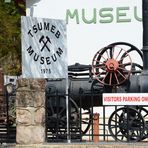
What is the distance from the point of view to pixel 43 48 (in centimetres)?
1190

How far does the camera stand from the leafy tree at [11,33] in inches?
1040

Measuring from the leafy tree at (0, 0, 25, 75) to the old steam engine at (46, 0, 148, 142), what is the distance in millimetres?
10401

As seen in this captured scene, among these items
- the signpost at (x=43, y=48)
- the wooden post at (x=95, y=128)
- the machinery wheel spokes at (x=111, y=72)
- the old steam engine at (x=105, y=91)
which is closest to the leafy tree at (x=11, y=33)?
the old steam engine at (x=105, y=91)

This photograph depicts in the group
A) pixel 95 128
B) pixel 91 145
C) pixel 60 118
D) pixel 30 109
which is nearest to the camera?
pixel 30 109

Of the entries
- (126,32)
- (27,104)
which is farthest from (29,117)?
(126,32)

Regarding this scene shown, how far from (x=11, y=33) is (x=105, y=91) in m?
12.6

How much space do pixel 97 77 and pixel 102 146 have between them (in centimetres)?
386

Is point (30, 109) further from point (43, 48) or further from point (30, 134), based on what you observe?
point (43, 48)

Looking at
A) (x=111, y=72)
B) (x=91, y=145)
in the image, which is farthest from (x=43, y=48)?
(x=111, y=72)

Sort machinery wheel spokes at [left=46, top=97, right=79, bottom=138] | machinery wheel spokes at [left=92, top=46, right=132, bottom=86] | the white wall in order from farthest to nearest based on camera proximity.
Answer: the white wall → machinery wheel spokes at [left=92, top=46, right=132, bottom=86] → machinery wheel spokes at [left=46, top=97, right=79, bottom=138]

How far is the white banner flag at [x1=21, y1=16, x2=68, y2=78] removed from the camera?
11828 millimetres

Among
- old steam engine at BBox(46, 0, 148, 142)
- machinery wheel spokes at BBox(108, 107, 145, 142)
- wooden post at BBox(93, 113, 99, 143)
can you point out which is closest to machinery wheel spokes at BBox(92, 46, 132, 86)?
old steam engine at BBox(46, 0, 148, 142)

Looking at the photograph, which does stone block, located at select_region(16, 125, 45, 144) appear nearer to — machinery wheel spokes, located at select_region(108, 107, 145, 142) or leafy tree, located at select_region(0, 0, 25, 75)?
machinery wheel spokes, located at select_region(108, 107, 145, 142)

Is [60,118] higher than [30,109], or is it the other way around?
[30,109]
